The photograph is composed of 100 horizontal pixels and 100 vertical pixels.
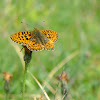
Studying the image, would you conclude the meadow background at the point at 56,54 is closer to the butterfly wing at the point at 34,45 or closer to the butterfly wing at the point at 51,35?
the butterfly wing at the point at 51,35

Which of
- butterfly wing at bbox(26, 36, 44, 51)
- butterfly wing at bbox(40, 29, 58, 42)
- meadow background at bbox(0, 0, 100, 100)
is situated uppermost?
butterfly wing at bbox(26, 36, 44, 51)

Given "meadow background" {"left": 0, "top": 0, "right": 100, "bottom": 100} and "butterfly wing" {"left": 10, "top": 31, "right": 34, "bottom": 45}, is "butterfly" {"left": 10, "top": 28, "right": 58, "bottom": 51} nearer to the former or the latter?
"butterfly wing" {"left": 10, "top": 31, "right": 34, "bottom": 45}

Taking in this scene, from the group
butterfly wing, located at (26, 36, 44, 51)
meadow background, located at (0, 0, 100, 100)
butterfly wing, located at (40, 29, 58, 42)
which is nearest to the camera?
butterfly wing, located at (26, 36, 44, 51)

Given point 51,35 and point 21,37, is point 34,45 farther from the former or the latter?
point 51,35

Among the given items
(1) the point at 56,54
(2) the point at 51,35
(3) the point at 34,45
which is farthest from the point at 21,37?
(1) the point at 56,54

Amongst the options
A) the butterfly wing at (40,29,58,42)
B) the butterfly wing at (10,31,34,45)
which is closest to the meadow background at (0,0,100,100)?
the butterfly wing at (40,29,58,42)
